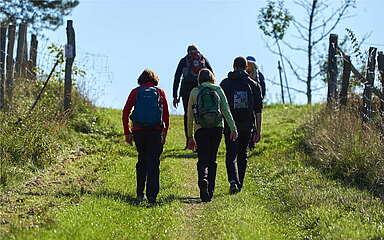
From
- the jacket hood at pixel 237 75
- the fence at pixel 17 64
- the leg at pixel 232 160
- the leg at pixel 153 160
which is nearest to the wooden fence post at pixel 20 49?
the fence at pixel 17 64

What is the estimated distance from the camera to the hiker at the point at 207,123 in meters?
12.9

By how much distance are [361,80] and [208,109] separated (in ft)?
15.6

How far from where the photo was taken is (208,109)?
12852 mm

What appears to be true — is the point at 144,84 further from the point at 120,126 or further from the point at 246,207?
the point at 120,126

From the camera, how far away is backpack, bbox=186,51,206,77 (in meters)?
17.6

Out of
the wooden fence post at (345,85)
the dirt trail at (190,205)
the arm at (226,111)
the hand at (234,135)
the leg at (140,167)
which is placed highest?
the wooden fence post at (345,85)

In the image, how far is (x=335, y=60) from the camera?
1953 cm

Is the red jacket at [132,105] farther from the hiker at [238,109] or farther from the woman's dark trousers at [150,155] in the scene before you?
the hiker at [238,109]

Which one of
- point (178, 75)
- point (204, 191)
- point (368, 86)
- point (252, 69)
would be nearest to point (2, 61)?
point (178, 75)

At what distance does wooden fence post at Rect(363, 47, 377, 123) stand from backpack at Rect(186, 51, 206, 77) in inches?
132

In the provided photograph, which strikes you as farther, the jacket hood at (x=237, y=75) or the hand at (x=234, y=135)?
the jacket hood at (x=237, y=75)

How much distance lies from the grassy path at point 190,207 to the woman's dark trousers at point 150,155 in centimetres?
26

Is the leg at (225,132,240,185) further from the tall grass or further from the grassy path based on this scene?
the tall grass

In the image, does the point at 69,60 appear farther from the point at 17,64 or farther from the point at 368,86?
the point at 368,86
